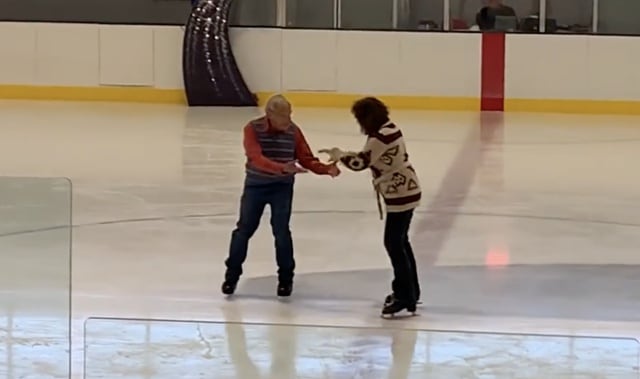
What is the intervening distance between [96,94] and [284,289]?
483 inches

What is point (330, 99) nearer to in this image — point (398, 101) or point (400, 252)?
point (398, 101)

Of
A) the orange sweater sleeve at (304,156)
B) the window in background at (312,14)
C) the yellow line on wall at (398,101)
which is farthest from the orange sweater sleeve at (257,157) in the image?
the window in background at (312,14)

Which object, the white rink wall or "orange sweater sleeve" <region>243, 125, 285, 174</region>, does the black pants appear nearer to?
"orange sweater sleeve" <region>243, 125, 285, 174</region>

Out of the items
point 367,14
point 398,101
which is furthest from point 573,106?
point 367,14

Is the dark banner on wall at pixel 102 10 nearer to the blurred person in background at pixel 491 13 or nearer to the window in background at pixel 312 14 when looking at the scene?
the window in background at pixel 312 14

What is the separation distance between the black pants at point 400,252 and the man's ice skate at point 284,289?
0.63 metres

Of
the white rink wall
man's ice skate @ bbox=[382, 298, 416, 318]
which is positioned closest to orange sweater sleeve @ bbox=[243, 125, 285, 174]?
man's ice skate @ bbox=[382, 298, 416, 318]

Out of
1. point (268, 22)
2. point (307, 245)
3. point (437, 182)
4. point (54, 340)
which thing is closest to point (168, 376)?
point (54, 340)

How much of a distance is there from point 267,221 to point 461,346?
17.2 feet

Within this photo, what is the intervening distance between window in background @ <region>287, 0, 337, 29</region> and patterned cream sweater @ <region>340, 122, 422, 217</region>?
12.2m

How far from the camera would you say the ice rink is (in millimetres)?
3969

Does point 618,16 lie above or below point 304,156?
above

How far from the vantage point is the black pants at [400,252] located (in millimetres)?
6258

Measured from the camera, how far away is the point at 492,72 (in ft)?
58.2
